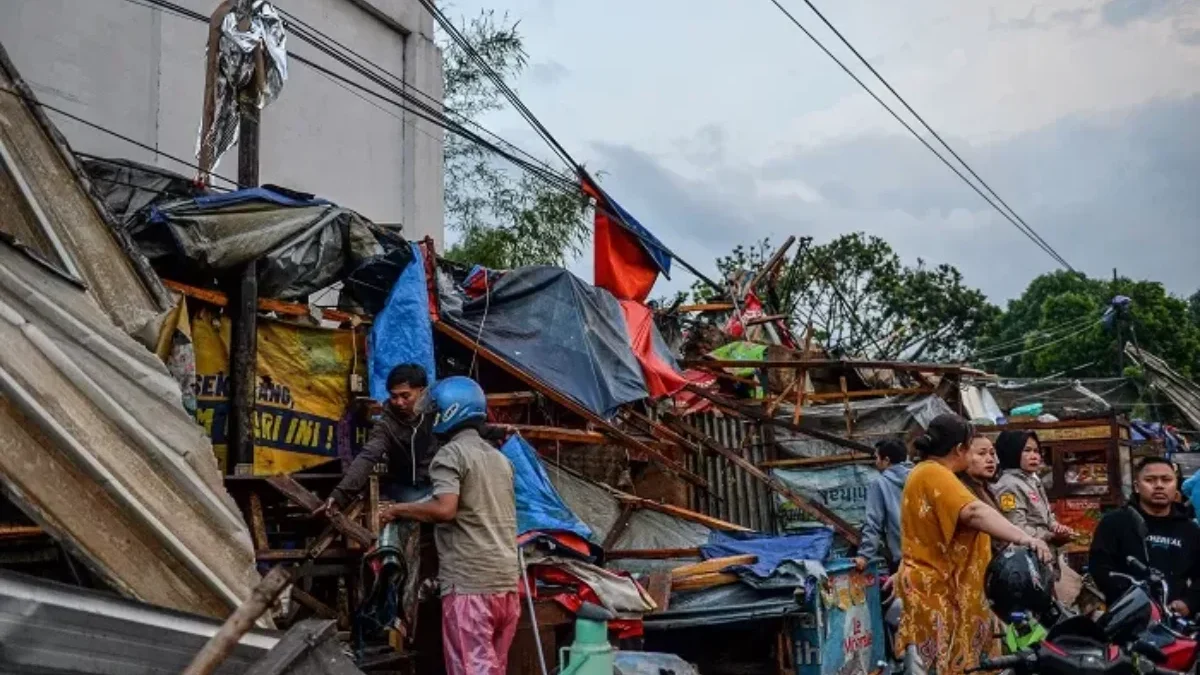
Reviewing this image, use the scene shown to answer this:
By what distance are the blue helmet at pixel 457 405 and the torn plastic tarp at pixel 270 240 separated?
2317 millimetres

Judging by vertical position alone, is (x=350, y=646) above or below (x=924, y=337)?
below

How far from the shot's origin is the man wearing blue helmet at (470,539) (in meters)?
5.08

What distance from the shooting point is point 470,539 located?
5.16 metres

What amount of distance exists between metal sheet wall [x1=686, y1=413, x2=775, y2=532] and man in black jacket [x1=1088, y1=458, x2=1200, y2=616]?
6.35 meters

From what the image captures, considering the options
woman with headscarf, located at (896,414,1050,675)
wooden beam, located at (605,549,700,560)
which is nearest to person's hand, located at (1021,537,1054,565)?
woman with headscarf, located at (896,414,1050,675)

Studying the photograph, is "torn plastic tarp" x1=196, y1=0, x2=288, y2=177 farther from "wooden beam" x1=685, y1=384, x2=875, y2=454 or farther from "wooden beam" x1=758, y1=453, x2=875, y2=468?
"wooden beam" x1=758, y1=453, x2=875, y2=468

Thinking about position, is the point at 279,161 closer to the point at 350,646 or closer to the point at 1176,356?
the point at 350,646

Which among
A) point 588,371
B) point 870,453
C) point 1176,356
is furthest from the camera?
point 1176,356

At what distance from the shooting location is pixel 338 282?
25.8ft

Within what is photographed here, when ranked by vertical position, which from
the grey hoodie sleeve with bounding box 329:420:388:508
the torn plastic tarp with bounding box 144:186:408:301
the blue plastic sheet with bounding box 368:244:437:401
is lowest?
the grey hoodie sleeve with bounding box 329:420:388:508

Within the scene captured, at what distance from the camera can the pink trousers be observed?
16.7 feet

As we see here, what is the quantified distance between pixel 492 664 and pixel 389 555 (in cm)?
86

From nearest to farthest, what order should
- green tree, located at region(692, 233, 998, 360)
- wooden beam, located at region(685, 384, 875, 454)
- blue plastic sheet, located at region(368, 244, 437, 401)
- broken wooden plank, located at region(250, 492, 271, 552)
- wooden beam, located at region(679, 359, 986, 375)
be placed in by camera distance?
broken wooden plank, located at region(250, 492, 271, 552)
blue plastic sheet, located at region(368, 244, 437, 401)
wooden beam, located at region(685, 384, 875, 454)
wooden beam, located at region(679, 359, 986, 375)
green tree, located at region(692, 233, 998, 360)

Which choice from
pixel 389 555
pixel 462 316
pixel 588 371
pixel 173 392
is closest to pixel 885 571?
pixel 588 371
